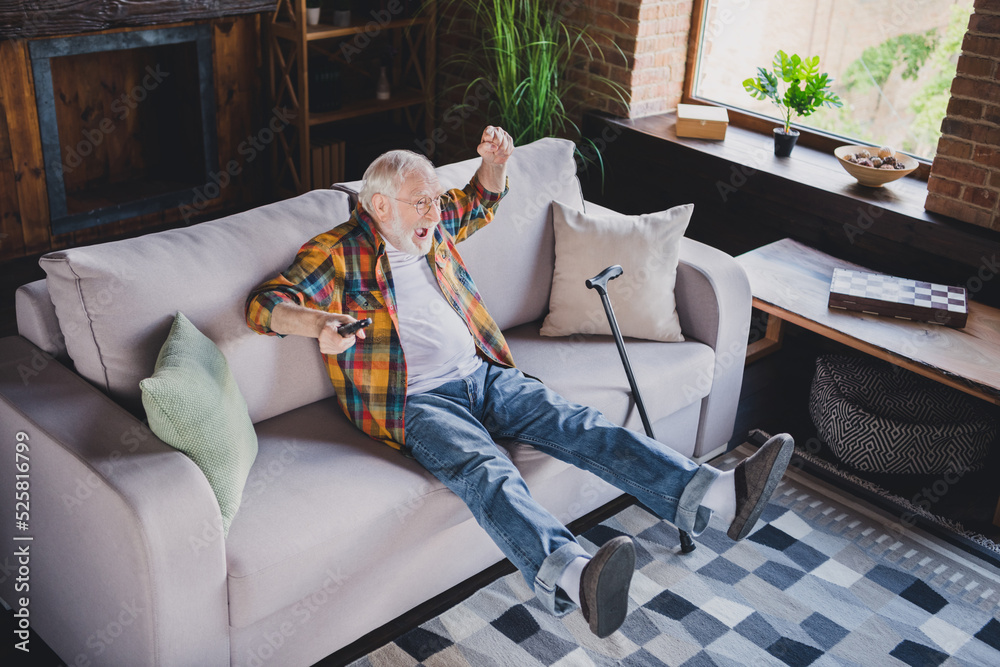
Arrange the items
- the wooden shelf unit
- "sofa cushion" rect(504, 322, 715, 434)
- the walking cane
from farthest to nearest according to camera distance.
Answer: the wooden shelf unit, "sofa cushion" rect(504, 322, 715, 434), the walking cane

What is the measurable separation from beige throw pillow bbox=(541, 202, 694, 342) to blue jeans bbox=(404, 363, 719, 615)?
410 millimetres

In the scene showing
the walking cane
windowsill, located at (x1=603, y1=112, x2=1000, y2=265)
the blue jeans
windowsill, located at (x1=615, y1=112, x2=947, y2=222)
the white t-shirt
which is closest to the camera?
the blue jeans

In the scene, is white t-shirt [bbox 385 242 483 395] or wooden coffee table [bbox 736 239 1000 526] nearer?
white t-shirt [bbox 385 242 483 395]

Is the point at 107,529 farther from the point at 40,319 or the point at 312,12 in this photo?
the point at 312,12

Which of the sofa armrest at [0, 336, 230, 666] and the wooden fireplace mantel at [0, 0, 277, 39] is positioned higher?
the wooden fireplace mantel at [0, 0, 277, 39]

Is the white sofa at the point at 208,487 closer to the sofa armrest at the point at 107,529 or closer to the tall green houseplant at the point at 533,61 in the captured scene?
the sofa armrest at the point at 107,529

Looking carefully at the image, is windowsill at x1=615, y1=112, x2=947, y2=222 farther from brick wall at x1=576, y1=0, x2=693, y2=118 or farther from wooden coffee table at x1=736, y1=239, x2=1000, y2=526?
wooden coffee table at x1=736, y1=239, x2=1000, y2=526

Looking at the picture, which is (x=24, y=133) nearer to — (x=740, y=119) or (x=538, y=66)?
(x=538, y=66)

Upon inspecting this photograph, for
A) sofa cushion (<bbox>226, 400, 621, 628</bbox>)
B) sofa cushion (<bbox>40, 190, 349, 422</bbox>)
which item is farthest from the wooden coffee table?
sofa cushion (<bbox>40, 190, 349, 422</bbox>)

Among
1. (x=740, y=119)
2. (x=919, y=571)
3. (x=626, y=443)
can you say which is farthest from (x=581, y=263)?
(x=740, y=119)

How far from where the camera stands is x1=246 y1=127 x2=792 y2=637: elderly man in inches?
80.6

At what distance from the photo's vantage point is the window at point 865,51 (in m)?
3.43

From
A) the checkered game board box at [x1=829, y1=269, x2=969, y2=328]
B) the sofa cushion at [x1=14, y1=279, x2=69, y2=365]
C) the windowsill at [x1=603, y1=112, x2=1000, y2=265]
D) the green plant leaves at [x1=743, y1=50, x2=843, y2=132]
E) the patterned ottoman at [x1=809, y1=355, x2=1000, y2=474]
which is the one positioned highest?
the green plant leaves at [x1=743, y1=50, x2=843, y2=132]

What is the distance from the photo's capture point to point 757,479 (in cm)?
214
